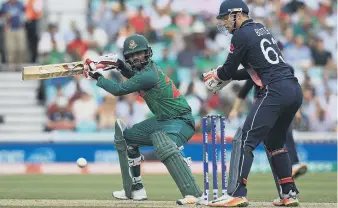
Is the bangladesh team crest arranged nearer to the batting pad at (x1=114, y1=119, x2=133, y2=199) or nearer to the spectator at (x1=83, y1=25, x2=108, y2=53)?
the batting pad at (x1=114, y1=119, x2=133, y2=199)

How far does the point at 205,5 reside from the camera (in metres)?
16.3

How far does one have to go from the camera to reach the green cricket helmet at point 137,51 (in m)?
7.72

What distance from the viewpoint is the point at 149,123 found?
7.92 meters

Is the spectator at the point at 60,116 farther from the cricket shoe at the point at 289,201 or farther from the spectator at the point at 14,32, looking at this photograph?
the cricket shoe at the point at 289,201

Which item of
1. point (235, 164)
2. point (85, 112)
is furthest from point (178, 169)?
point (85, 112)

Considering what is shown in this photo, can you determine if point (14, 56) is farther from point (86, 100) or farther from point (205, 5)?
point (205, 5)

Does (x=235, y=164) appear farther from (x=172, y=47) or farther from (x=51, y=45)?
(x=51, y=45)

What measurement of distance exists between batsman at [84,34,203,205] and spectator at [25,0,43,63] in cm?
870

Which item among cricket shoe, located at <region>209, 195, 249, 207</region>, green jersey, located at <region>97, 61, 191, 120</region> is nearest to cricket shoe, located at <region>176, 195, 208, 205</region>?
cricket shoe, located at <region>209, 195, 249, 207</region>

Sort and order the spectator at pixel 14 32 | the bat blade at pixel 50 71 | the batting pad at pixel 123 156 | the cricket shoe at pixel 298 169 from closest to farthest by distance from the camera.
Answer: the batting pad at pixel 123 156
the bat blade at pixel 50 71
the cricket shoe at pixel 298 169
the spectator at pixel 14 32

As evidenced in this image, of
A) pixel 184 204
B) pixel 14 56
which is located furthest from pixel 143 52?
pixel 14 56

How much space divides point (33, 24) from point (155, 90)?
9423 millimetres

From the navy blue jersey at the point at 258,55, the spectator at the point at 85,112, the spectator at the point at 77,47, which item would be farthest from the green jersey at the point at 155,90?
the spectator at the point at 77,47

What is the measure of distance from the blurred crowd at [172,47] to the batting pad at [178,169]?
733cm
